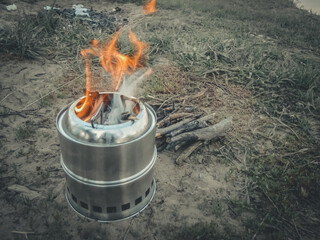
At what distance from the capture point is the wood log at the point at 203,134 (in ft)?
12.3

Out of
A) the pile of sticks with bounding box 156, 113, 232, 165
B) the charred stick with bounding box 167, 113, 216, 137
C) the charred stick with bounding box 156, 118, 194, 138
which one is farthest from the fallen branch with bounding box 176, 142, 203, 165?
the charred stick with bounding box 156, 118, 194, 138

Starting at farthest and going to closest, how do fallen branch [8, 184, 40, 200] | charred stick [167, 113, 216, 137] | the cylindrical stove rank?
charred stick [167, 113, 216, 137] → fallen branch [8, 184, 40, 200] → the cylindrical stove

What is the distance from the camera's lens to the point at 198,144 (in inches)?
153

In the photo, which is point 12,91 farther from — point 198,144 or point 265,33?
point 265,33

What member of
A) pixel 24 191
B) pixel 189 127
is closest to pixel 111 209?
pixel 24 191

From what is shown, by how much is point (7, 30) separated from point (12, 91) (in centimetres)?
231

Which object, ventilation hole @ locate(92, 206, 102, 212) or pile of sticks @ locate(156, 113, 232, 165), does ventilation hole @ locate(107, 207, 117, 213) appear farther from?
pile of sticks @ locate(156, 113, 232, 165)

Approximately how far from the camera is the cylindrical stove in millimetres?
2277

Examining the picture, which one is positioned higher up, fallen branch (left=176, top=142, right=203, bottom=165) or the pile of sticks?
the pile of sticks

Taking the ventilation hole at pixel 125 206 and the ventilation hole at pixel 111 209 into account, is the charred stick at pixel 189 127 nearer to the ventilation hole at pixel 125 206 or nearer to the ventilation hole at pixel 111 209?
the ventilation hole at pixel 125 206

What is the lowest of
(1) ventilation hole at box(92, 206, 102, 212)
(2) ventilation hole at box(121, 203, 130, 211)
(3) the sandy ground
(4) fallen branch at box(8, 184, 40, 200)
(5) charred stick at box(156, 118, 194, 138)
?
(4) fallen branch at box(8, 184, 40, 200)

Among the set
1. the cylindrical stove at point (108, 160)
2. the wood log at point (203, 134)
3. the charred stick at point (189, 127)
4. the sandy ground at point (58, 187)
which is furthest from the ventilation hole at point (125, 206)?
the charred stick at point (189, 127)

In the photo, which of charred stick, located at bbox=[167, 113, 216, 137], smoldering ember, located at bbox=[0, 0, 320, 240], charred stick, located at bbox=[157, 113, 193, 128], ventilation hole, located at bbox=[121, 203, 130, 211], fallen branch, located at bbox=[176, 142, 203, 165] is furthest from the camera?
charred stick, located at bbox=[157, 113, 193, 128]

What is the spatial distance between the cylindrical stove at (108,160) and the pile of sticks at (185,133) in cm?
103
